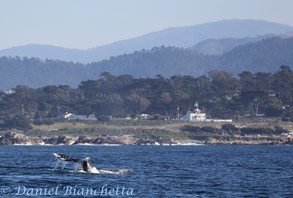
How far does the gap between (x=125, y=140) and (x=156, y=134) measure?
13378 millimetres

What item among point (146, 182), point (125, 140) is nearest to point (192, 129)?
point (125, 140)

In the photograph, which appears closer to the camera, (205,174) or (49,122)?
(205,174)

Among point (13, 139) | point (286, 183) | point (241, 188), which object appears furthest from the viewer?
point (13, 139)

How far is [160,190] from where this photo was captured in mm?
46125

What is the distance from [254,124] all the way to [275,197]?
152089 mm

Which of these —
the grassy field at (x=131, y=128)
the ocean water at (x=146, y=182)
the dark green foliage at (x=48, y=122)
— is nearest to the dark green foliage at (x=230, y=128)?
the grassy field at (x=131, y=128)

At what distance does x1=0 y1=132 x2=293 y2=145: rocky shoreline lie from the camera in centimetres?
16050

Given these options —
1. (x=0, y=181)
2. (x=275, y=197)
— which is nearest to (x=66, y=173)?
(x=0, y=181)

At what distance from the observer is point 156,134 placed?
178m

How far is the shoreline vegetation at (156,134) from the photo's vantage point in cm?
16350

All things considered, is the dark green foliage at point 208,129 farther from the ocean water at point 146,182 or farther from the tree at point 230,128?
the ocean water at point 146,182

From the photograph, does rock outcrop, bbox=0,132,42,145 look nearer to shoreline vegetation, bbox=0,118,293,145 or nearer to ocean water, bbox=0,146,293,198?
shoreline vegetation, bbox=0,118,293,145

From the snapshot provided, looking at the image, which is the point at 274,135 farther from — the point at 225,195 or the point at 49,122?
the point at 225,195

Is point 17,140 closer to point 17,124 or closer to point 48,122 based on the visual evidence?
point 17,124
